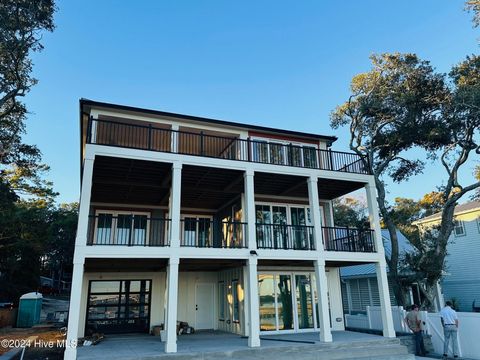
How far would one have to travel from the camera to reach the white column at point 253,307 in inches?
424

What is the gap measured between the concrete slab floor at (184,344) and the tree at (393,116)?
5.73 metres

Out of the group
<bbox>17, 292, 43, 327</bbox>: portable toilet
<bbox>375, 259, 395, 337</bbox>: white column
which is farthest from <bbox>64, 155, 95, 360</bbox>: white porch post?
<bbox>17, 292, 43, 327</bbox>: portable toilet

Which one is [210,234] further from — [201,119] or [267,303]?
[201,119]

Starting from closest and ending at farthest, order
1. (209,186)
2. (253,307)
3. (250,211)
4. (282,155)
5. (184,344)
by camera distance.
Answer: (253,307) < (184,344) < (250,211) < (209,186) < (282,155)

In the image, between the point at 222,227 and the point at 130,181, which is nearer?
the point at 130,181

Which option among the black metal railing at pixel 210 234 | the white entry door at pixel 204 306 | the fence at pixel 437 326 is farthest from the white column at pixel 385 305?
the white entry door at pixel 204 306

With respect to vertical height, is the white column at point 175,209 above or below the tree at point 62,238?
below

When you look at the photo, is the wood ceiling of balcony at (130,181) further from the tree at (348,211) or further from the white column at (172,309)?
the tree at (348,211)

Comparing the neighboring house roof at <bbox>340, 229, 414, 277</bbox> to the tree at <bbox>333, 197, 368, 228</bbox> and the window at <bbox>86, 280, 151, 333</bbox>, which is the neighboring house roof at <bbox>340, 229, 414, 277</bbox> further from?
the window at <bbox>86, 280, 151, 333</bbox>

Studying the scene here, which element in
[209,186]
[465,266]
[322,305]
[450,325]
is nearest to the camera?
[450,325]

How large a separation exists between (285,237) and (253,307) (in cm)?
390

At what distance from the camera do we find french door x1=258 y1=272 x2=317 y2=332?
14.1 metres

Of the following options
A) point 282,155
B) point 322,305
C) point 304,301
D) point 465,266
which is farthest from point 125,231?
point 465,266

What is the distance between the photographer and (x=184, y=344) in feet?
36.9
